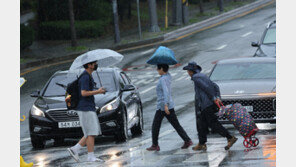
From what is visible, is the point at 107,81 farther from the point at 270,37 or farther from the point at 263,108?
the point at 270,37

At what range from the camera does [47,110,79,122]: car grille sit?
12875 mm

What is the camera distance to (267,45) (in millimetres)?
21328

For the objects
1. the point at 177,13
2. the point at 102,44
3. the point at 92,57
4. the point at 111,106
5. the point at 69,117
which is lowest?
the point at 102,44

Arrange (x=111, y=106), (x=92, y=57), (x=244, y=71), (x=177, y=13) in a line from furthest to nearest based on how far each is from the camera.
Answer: (x=177, y=13) < (x=244, y=71) < (x=111, y=106) < (x=92, y=57)

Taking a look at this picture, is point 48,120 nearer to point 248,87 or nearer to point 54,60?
point 248,87

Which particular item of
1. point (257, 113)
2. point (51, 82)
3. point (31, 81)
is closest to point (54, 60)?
point (31, 81)

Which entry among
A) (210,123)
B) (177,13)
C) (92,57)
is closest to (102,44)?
(177,13)

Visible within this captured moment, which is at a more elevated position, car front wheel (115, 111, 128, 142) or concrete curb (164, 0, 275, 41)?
car front wheel (115, 111, 128, 142)

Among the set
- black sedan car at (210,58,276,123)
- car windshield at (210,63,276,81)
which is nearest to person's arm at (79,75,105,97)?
black sedan car at (210,58,276,123)

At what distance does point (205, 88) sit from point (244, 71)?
4.08 meters

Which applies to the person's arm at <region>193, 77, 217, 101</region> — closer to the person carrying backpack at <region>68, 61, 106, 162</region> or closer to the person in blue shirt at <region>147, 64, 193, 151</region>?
the person in blue shirt at <region>147, 64, 193, 151</region>

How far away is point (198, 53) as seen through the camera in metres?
30.0

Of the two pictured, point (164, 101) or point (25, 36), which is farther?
point (25, 36)

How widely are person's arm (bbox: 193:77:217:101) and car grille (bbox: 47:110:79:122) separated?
2.95 metres
